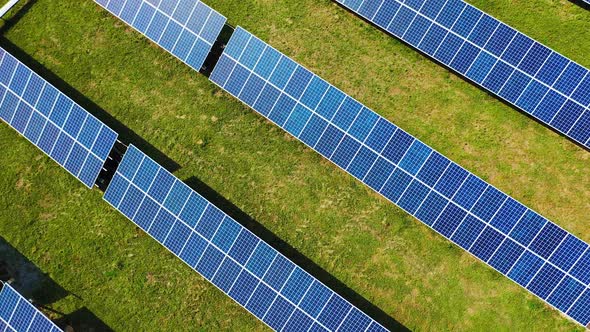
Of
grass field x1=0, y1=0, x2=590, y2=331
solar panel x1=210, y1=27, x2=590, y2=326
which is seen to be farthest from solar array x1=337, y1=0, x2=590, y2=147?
solar panel x1=210, y1=27, x2=590, y2=326

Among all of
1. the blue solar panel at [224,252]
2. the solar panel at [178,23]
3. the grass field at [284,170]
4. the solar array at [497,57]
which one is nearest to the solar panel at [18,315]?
the grass field at [284,170]

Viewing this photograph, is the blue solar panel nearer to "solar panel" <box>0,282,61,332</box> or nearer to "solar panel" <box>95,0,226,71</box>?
"solar panel" <box>95,0,226,71</box>

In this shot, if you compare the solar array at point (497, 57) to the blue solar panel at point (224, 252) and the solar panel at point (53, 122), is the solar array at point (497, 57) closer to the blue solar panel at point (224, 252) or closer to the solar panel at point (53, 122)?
the blue solar panel at point (224, 252)

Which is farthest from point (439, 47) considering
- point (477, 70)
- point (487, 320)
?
point (487, 320)

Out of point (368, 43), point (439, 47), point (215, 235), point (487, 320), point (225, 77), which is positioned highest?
point (439, 47)

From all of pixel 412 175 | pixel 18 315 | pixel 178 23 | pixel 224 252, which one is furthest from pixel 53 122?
pixel 412 175

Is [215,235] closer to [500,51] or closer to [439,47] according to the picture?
[439,47]

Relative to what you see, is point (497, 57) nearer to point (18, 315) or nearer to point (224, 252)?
point (224, 252)
